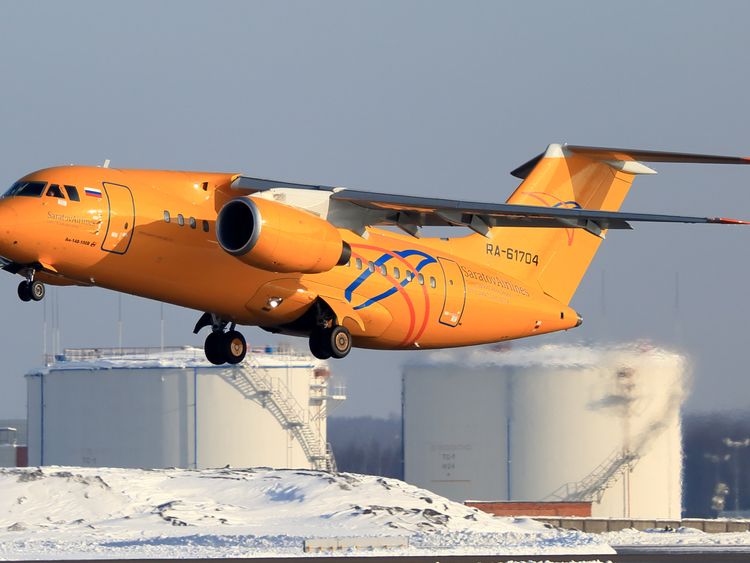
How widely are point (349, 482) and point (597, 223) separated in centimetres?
1212

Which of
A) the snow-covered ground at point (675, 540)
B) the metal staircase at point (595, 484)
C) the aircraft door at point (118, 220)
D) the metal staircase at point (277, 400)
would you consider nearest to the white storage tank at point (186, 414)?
the metal staircase at point (277, 400)

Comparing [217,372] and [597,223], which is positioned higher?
[597,223]

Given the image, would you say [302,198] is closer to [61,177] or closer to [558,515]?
[61,177]

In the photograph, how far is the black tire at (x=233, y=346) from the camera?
20703mm

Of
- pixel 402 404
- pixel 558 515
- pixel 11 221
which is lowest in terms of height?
pixel 558 515

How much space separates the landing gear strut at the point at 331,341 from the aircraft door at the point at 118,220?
3067 mm

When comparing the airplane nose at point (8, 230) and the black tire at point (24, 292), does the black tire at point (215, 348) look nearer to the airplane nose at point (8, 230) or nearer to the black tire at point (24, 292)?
the black tire at point (24, 292)

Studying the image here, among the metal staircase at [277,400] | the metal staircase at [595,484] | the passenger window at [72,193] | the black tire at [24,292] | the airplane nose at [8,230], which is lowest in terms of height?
the metal staircase at [595,484]

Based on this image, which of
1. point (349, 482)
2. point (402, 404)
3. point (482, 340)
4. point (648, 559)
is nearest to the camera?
point (648, 559)

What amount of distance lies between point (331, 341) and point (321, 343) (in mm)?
146

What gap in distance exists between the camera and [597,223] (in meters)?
19.9

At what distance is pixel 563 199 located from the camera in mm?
23516

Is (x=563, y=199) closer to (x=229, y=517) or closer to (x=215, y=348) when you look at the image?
(x=215, y=348)

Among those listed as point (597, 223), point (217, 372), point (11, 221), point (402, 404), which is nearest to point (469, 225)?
point (597, 223)
